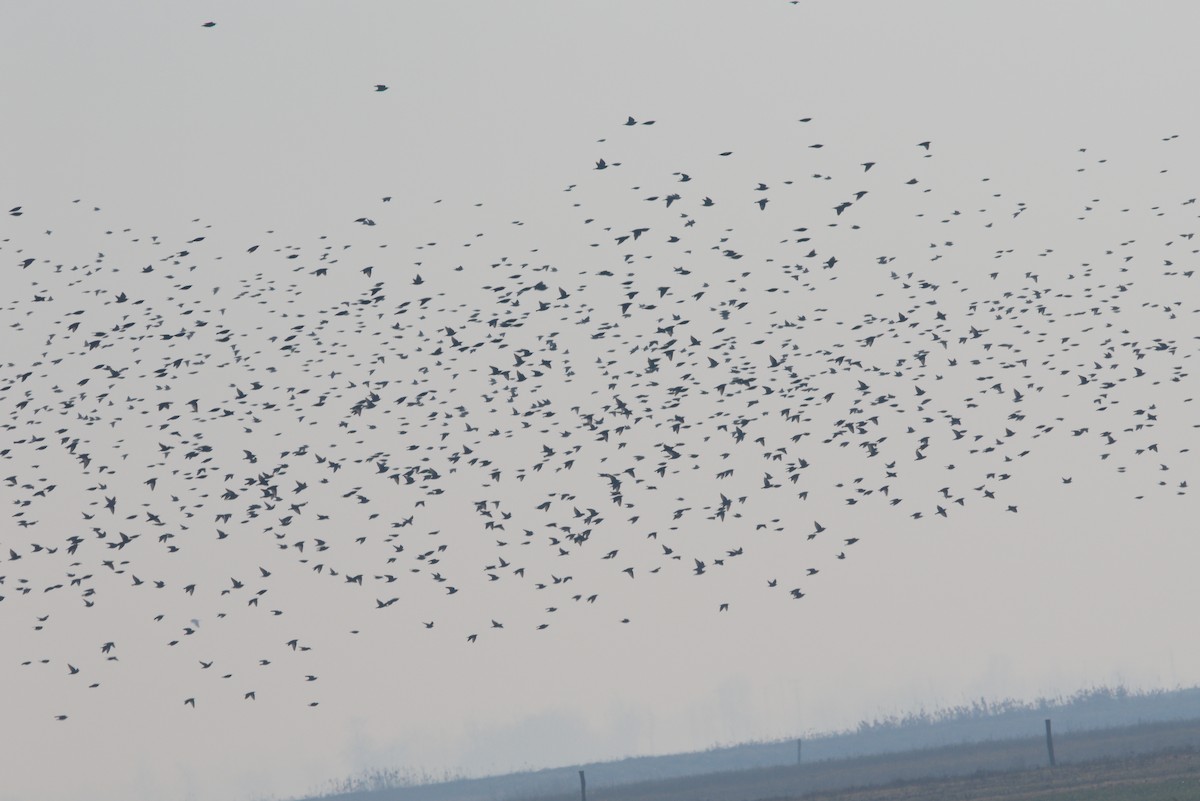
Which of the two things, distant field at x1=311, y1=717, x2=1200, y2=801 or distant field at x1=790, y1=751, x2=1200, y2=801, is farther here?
distant field at x1=311, y1=717, x2=1200, y2=801

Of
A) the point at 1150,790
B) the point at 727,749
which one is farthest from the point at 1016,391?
the point at 727,749

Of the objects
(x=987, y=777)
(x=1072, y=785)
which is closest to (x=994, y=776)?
(x=987, y=777)

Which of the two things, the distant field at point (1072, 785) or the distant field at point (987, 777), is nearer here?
the distant field at point (1072, 785)

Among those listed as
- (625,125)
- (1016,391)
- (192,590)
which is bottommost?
(192,590)

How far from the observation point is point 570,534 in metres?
42.7

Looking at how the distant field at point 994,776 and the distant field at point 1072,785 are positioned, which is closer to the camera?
the distant field at point 1072,785

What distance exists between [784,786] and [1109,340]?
934 inches

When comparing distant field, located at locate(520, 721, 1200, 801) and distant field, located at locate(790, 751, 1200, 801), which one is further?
distant field, located at locate(520, 721, 1200, 801)

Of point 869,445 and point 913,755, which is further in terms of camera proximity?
point 913,755

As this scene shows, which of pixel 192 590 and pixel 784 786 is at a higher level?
pixel 192 590

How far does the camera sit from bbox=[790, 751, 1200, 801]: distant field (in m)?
39.8

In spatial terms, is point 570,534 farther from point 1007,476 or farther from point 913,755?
point 913,755

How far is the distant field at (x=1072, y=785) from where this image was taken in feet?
131

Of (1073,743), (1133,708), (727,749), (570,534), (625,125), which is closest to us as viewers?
(625,125)
